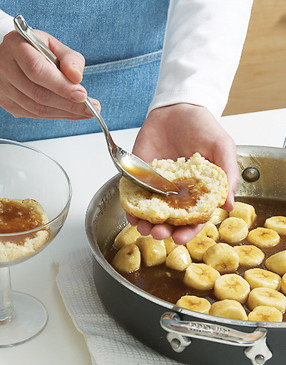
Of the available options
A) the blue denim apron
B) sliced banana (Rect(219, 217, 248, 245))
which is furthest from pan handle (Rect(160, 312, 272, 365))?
the blue denim apron

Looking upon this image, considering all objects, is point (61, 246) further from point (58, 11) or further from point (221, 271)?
point (58, 11)

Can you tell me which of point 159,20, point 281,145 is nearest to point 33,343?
point 281,145

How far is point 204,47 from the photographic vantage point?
1.29 meters

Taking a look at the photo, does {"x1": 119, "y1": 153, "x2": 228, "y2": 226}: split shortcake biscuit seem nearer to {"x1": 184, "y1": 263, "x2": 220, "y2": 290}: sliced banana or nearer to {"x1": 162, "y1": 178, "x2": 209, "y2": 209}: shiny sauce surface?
{"x1": 162, "y1": 178, "x2": 209, "y2": 209}: shiny sauce surface

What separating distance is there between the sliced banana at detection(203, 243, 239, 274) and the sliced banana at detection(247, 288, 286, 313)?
0.08 metres

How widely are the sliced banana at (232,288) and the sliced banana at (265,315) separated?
47mm

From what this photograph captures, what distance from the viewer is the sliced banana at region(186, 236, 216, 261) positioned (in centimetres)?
105

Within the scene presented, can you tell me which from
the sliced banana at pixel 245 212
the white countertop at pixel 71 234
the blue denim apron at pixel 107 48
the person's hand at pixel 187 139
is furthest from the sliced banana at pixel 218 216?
the blue denim apron at pixel 107 48

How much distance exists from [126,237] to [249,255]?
21 centimetres

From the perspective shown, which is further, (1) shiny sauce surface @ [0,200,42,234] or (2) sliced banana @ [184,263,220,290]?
(2) sliced banana @ [184,263,220,290]

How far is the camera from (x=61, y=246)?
1076mm

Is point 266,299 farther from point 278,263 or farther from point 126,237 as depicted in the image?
point 126,237

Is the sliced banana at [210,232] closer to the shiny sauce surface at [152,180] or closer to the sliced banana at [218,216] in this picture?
the sliced banana at [218,216]

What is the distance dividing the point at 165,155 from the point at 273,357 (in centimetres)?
46
